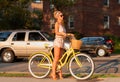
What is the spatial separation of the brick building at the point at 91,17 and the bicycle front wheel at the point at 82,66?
3378cm

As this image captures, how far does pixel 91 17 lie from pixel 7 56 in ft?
92.1

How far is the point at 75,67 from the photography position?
38.3 feet

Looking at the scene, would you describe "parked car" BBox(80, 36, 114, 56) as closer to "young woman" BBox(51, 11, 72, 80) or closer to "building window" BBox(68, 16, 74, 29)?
"young woman" BBox(51, 11, 72, 80)

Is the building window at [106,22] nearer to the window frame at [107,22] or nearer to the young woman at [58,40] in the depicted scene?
the window frame at [107,22]

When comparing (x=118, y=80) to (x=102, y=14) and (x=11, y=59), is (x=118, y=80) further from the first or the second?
(x=102, y=14)

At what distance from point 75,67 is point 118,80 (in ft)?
4.11

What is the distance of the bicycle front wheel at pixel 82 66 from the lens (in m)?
11.5

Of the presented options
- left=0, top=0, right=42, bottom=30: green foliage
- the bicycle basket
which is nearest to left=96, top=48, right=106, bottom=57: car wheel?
left=0, top=0, right=42, bottom=30: green foliage

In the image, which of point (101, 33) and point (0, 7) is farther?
point (101, 33)

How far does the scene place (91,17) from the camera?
158 ft

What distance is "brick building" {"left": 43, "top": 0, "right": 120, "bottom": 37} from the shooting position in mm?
46750

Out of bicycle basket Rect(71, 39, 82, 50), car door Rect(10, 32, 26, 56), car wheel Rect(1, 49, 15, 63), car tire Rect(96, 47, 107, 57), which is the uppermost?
bicycle basket Rect(71, 39, 82, 50)

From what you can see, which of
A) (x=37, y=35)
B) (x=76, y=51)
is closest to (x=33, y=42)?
(x=37, y=35)

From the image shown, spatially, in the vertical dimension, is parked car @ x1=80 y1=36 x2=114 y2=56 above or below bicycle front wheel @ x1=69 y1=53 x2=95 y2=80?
below
